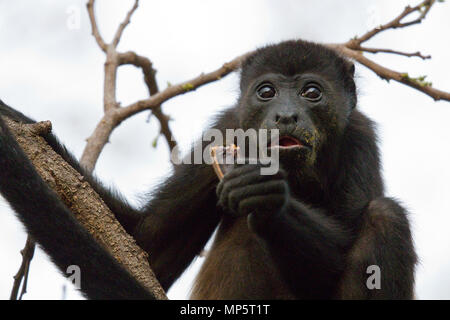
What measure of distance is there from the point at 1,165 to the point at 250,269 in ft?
9.80

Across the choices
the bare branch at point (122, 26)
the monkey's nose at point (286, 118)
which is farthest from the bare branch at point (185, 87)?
the monkey's nose at point (286, 118)

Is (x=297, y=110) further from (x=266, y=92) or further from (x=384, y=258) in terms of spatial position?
(x=384, y=258)

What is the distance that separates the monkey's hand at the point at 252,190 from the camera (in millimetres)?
5484

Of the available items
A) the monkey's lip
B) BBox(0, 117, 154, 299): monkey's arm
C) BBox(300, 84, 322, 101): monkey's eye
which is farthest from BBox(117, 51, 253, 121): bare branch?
BBox(0, 117, 154, 299): monkey's arm

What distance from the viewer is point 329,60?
305 inches

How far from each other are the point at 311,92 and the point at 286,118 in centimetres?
81

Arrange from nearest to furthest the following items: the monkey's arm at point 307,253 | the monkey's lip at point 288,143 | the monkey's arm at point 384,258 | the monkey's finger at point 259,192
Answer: the monkey's finger at point 259,192, the monkey's arm at point 384,258, the monkey's arm at point 307,253, the monkey's lip at point 288,143

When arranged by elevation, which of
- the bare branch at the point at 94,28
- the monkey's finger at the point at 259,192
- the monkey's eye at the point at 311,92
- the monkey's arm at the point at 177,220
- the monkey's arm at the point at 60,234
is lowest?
the monkey's arm at the point at 60,234

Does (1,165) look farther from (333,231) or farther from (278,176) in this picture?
(333,231)

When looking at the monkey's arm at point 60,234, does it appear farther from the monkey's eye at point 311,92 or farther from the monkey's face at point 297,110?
the monkey's eye at point 311,92

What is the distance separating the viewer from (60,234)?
16.8 feet

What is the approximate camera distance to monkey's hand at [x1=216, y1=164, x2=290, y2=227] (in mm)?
5484

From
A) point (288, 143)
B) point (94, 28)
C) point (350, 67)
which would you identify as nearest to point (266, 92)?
point (288, 143)
